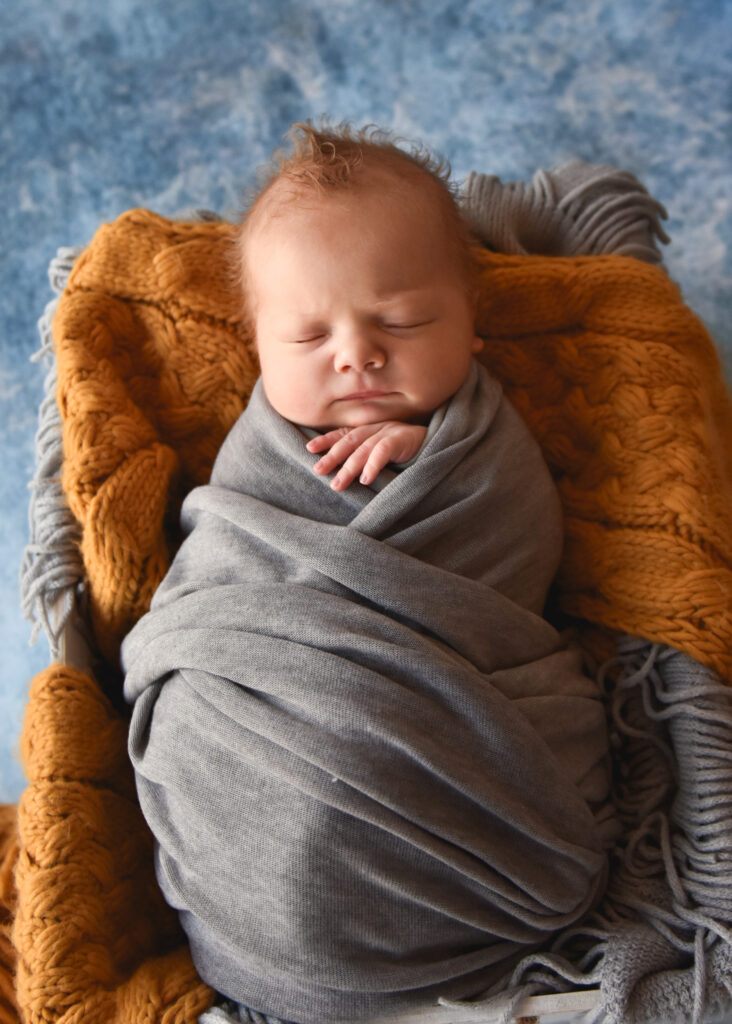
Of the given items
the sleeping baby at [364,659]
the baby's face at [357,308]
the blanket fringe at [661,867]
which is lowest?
the blanket fringe at [661,867]

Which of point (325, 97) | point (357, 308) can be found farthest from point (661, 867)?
point (325, 97)

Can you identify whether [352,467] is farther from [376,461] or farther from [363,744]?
[363,744]

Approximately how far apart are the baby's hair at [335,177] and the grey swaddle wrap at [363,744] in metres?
0.22

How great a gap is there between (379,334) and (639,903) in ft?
2.14

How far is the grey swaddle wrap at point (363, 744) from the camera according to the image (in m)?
0.89

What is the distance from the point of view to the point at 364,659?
3.06 ft

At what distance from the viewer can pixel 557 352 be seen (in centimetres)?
124

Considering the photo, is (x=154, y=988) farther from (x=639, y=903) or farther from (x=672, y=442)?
(x=672, y=442)

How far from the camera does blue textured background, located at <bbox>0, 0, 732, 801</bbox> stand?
170cm

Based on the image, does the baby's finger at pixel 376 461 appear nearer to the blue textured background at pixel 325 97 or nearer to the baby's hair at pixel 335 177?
the baby's hair at pixel 335 177

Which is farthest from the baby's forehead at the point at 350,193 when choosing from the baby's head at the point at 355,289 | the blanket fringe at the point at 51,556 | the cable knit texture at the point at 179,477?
the blanket fringe at the point at 51,556

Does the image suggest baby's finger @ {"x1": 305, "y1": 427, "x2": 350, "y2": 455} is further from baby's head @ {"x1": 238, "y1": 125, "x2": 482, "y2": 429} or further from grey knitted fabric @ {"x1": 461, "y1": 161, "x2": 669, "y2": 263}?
grey knitted fabric @ {"x1": 461, "y1": 161, "x2": 669, "y2": 263}

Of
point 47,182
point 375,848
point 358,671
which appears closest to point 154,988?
point 375,848

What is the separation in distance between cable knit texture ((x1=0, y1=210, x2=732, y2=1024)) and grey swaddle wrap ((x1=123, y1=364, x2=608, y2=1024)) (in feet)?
0.25
